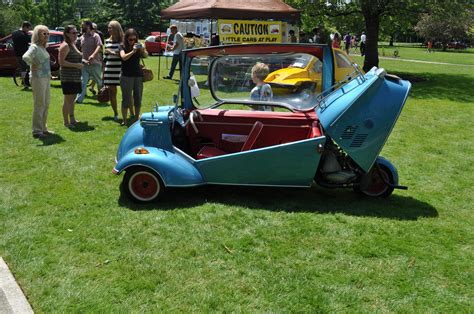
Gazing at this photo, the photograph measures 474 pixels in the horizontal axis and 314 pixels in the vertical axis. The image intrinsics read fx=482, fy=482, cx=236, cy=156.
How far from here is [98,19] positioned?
185 ft

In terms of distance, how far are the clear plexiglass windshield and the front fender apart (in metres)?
0.97

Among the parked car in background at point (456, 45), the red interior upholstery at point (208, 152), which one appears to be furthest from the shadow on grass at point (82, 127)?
the parked car in background at point (456, 45)

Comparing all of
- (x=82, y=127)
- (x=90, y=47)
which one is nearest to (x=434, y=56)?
(x=90, y=47)

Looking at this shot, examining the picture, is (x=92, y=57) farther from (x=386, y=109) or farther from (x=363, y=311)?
(x=363, y=311)

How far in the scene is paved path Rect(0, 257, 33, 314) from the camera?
3.06 metres

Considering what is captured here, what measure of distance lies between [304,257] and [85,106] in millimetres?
7895

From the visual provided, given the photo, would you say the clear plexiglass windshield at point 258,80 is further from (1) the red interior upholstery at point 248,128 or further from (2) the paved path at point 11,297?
(2) the paved path at point 11,297

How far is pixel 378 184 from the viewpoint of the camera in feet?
17.1

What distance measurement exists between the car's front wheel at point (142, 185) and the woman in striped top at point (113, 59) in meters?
4.31

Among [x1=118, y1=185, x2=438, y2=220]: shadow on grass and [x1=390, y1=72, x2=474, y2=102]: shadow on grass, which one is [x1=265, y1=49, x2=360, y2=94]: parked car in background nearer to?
[x1=118, y1=185, x2=438, y2=220]: shadow on grass

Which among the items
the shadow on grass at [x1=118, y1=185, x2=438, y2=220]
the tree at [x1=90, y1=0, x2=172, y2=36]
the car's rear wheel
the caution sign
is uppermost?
the tree at [x1=90, y1=0, x2=172, y2=36]

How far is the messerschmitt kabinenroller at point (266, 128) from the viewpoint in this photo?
4594 millimetres

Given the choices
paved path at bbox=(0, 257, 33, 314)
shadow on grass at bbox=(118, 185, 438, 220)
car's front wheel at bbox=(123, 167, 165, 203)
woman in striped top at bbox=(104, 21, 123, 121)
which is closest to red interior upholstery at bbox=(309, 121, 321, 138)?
shadow on grass at bbox=(118, 185, 438, 220)

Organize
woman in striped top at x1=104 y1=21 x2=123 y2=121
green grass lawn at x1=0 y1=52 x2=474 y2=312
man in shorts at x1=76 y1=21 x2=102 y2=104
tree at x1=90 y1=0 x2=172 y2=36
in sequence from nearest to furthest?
1. green grass lawn at x1=0 y1=52 x2=474 y2=312
2. woman in striped top at x1=104 y1=21 x2=123 y2=121
3. man in shorts at x1=76 y1=21 x2=102 y2=104
4. tree at x1=90 y1=0 x2=172 y2=36
